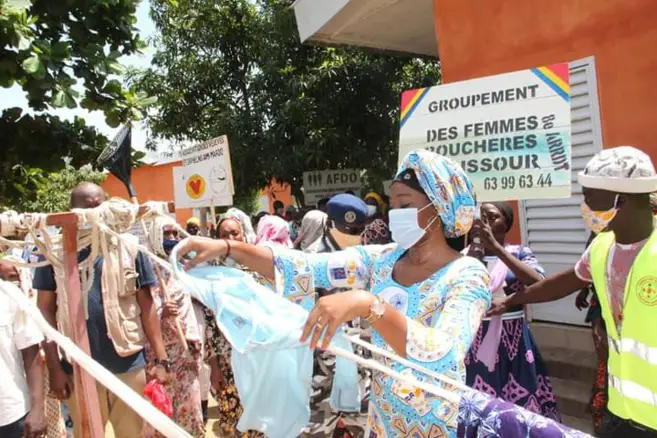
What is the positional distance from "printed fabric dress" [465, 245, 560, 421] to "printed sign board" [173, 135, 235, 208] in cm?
352

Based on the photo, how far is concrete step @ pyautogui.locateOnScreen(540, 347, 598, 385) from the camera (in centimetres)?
429

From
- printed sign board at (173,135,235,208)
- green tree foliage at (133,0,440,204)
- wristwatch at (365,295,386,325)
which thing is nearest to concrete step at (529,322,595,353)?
printed sign board at (173,135,235,208)

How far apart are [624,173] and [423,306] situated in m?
0.95

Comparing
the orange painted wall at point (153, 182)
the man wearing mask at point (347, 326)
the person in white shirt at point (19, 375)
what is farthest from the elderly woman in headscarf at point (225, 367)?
the orange painted wall at point (153, 182)

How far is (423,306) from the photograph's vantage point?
71.4 inches

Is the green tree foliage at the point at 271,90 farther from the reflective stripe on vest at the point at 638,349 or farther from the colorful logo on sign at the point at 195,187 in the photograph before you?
the reflective stripe on vest at the point at 638,349

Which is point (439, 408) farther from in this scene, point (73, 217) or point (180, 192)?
point (180, 192)

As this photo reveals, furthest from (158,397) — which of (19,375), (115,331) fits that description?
(19,375)

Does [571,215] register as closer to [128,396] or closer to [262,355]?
[262,355]

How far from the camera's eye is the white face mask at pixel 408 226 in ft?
6.22

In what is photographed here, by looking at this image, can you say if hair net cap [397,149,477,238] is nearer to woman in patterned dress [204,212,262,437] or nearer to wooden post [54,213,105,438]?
wooden post [54,213,105,438]

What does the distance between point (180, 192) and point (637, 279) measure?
5.91 metres

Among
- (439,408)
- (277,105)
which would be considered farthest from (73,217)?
(277,105)

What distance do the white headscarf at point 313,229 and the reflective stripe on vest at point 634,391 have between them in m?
2.70
